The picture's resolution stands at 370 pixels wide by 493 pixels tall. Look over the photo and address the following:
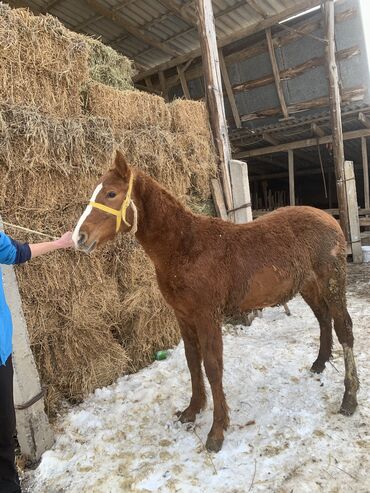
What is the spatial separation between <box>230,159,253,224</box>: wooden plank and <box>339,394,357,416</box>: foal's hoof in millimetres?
2843

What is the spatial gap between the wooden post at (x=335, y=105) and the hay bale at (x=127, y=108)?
4.79 meters

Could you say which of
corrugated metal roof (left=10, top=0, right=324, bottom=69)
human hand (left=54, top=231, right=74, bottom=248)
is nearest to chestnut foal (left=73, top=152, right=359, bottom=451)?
human hand (left=54, top=231, right=74, bottom=248)

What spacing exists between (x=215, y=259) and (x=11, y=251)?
1.45 m

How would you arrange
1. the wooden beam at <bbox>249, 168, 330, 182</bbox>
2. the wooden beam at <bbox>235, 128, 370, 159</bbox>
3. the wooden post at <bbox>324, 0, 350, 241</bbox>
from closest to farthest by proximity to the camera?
1. the wooden post at <bbox>324, 0, 350, 241</bbox>
2. the wooden beam at <bbox>235, 128, 370, 159</bbox>
3. the wooden beam at <bbox>249, 168, 330, 182</bbox>

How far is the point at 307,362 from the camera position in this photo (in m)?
3.89

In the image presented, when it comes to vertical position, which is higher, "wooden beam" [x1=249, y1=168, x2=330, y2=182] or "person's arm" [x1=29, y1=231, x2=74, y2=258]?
"wooden beam" [x1=249, y1=168, x2=330, y2=182]

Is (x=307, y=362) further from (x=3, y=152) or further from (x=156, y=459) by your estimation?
(x=3, y=152)

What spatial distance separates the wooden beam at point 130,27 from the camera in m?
8.52

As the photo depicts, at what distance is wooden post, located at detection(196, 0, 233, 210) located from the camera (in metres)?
5.23

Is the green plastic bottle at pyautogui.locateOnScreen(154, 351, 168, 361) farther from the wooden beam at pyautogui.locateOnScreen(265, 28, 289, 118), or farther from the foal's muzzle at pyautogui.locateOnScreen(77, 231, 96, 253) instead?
the wooden beam at pyautogui.locateOnScreen(265, 28, 289, 118)

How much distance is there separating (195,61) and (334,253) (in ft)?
29.0

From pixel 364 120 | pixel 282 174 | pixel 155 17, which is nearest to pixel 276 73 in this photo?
pixel 364 120

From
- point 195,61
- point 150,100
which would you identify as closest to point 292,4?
point 195,61

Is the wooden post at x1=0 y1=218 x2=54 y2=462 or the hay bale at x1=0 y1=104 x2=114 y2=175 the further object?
the hay bale at x1=0 y1=104 x2=114 y2=175
